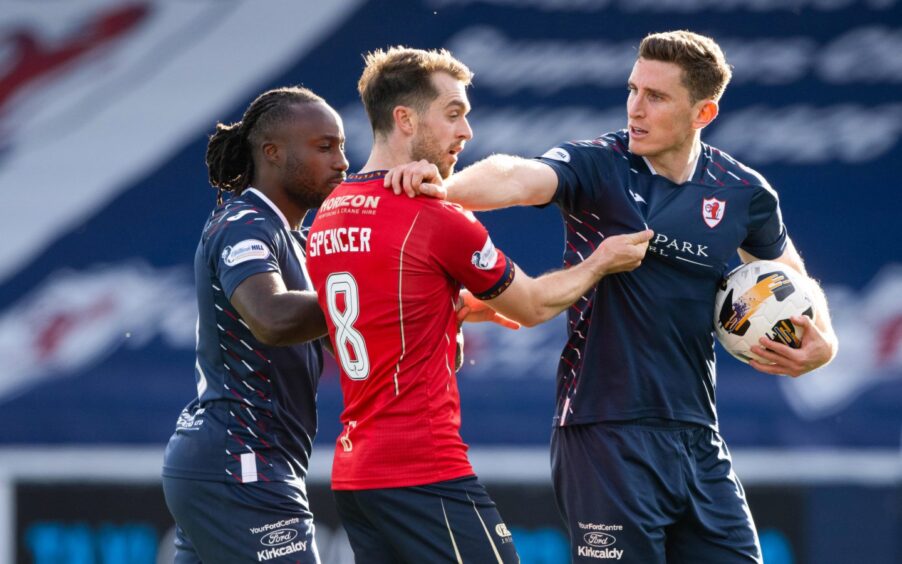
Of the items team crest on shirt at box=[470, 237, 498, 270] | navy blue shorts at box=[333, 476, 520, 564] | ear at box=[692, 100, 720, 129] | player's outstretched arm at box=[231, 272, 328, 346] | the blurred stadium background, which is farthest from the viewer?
the blurred stadium background

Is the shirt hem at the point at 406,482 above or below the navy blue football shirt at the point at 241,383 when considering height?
below

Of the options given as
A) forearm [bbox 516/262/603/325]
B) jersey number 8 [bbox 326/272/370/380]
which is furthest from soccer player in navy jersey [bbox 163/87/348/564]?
forearm [bbox 516/262/603/325]

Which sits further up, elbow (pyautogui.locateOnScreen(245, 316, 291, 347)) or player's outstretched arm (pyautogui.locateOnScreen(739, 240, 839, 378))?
elbow (pyautogui.locateOnScreen(245, 316, 291, 347))

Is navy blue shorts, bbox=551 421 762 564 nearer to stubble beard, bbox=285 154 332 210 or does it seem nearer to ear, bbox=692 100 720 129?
ear, bbox=692 100 720 129

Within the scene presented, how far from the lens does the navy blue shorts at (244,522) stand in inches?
166

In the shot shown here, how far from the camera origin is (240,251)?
4195mm

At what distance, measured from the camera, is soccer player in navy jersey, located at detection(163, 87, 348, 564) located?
13.6ft

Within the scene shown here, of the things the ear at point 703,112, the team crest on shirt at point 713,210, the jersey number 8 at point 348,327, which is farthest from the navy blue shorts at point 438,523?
the ear at point 703,112

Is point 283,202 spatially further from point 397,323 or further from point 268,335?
point 397,323

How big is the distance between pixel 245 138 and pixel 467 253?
1.22 metres

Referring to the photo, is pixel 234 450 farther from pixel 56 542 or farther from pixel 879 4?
pixel 879 4

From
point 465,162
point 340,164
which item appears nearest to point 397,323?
point 340,164

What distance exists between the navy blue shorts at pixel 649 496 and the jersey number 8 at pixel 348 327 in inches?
35.0

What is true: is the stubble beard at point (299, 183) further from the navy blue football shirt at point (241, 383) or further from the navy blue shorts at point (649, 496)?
the navy blue shorts at point (649, 496)
